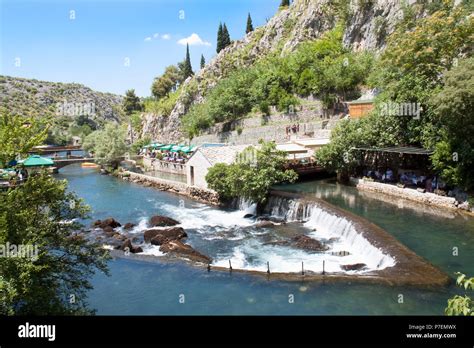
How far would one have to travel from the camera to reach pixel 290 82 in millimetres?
66312

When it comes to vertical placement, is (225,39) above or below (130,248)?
above

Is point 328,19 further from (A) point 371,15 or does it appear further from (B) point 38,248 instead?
(B) point 38,248

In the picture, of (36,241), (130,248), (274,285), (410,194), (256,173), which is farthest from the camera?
(410,194)

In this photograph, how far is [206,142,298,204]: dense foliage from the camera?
102 ft

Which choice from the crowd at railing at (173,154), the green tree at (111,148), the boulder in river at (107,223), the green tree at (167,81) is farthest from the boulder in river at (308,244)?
the green tree at (167,81)

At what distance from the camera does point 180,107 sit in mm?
88000

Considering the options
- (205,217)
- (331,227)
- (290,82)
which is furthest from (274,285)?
(290,82)

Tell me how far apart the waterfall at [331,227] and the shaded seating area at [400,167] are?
30.6 feet

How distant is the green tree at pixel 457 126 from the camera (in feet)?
82.6

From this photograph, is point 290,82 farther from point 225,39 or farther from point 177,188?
point 225,39

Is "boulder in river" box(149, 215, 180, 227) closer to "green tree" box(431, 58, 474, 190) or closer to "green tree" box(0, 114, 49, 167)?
"green tree" box(0, 114, 49, 167)

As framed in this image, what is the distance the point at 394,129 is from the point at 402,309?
2324 cm

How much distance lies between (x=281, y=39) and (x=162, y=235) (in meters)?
70.5

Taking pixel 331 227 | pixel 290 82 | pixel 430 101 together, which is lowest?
pixel 331 227
